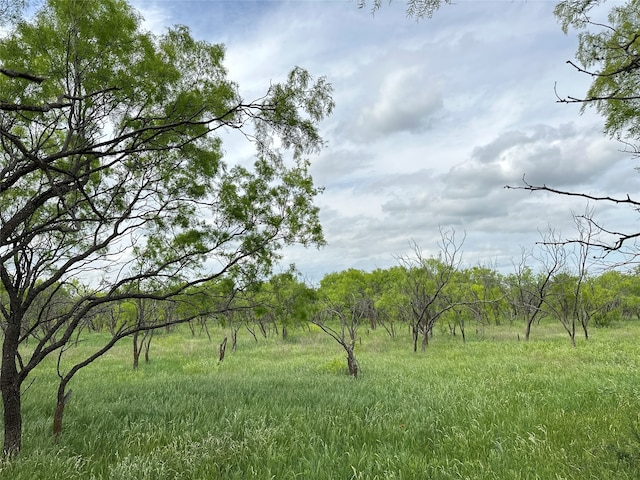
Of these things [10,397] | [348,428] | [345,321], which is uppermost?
[345,321]

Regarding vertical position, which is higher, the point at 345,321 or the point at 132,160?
the point at 132,160

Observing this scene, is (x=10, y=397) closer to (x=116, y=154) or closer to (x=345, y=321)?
(x=116, y=154)

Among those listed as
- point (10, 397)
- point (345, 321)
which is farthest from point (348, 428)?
point (345, 321)

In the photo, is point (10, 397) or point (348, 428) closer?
point (10, 397)

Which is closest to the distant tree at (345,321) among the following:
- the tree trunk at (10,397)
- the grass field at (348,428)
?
the grass field at (348,428)

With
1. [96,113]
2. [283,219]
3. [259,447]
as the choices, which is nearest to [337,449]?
[259,447]

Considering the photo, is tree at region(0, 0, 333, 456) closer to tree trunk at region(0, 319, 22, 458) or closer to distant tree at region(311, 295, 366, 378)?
tree trunk at region(0, 319, 22, 458)

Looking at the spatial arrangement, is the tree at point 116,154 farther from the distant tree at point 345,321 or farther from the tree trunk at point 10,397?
the distant tree at point 345,321

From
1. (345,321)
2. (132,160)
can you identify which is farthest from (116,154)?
(345,321)

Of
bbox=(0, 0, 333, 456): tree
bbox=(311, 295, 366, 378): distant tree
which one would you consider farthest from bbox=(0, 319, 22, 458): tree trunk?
bbox=(311, 295, 366, 378): distant tree

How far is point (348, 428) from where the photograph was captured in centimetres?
668

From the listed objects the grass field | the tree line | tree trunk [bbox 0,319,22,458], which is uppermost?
the tree line

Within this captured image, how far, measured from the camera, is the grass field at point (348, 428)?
495 centimetres

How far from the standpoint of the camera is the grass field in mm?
4949
